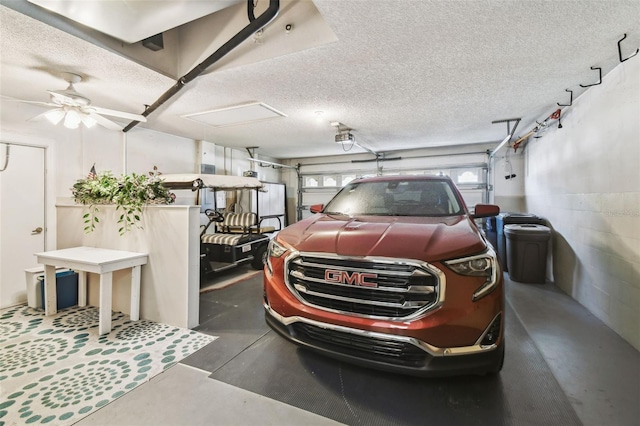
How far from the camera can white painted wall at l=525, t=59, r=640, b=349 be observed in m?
2.57

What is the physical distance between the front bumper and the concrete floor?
48 centimetres

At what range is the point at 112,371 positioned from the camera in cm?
218

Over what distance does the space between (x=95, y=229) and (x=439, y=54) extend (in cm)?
488

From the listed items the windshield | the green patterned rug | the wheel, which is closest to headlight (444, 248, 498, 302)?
the windshield

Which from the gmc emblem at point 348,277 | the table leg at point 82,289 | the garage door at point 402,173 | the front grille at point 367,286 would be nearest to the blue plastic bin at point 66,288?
the table leg at point 82,289

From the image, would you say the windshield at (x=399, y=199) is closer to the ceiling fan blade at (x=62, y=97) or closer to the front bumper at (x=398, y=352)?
the front bumper at (x=398, y=352)

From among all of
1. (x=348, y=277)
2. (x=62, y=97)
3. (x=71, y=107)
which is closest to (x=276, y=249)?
(x=348, y=277)

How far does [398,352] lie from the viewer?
1499 millimetres

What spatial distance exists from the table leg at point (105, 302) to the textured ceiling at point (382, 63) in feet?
7.70

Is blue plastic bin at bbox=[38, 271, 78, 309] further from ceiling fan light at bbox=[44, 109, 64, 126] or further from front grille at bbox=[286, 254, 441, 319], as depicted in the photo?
front grille at bbox=[286, 254, 441, 319]

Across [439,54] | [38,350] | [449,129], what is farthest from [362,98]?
[38,350]

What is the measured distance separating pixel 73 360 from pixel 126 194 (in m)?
1.72

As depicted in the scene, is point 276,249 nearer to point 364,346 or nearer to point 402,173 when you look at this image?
point 364,346

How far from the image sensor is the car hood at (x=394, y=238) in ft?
5.16
